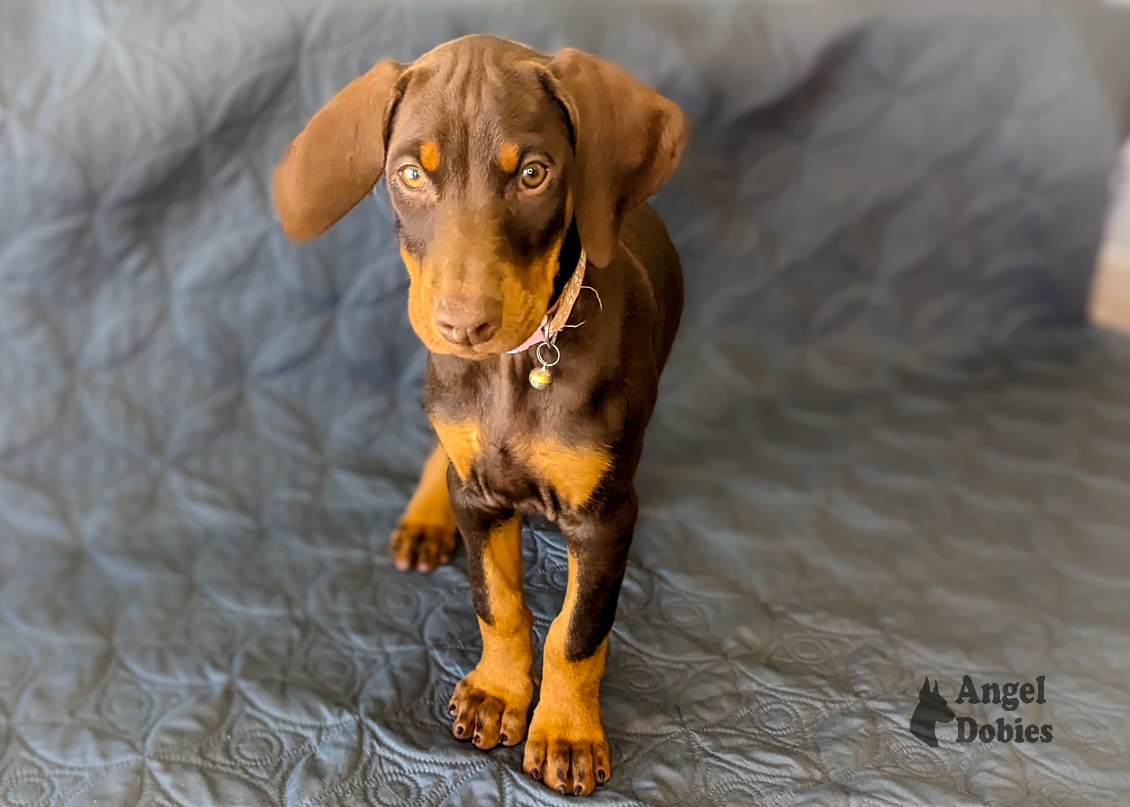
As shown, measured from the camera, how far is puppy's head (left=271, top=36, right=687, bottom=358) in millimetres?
872

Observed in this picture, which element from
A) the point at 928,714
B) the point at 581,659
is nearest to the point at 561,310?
the point at 581,659

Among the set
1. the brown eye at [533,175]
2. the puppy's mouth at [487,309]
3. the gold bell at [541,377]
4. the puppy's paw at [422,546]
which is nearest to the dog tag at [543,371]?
the gold bell at [541,377]

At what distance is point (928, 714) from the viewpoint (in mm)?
1310

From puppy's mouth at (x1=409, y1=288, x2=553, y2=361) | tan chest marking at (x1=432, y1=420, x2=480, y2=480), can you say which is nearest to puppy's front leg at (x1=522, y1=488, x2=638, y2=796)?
tan chest marking at (x1=432, y1=420, x2=480, y2=480)

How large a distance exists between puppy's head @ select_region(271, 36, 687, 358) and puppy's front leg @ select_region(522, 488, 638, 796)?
1.14 ft

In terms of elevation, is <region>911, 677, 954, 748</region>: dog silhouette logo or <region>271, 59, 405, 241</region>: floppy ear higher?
<region>271, 59, 405, 241</region>: floppy ear

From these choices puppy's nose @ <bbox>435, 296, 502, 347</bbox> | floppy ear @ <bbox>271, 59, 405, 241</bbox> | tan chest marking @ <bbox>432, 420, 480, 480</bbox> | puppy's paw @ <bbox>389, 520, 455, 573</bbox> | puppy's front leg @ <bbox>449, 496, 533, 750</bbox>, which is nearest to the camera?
puppy's nose @ <bbox>435, 296, 502, 347</bbox>

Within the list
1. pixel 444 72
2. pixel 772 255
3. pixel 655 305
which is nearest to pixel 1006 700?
pixel 655 305

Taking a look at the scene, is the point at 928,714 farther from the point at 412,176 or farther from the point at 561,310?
the point at 412,176

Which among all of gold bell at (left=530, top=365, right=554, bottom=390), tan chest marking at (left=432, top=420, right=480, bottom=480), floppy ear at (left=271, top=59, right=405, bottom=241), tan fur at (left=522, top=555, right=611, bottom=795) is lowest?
tan fur at (left=522, top=555, right=611, bottom=795)

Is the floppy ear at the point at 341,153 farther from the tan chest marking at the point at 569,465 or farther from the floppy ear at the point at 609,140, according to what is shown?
the tan chest marking at the point at 569,465

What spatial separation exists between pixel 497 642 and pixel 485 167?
2.31 ft

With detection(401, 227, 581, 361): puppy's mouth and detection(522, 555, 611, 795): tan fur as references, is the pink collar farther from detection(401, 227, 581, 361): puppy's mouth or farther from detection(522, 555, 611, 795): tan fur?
detection(522, 555, 611, 795): tan fur

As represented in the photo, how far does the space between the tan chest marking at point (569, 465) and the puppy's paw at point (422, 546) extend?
0.55m
